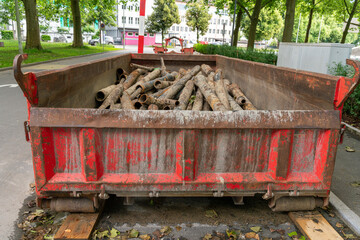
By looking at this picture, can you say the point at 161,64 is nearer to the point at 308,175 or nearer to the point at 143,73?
the point at 143,73

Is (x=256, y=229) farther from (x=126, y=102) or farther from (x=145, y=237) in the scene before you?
(x=126, y=102)

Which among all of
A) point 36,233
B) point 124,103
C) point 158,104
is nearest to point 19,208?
point 36,233

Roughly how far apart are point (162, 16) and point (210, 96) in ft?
207

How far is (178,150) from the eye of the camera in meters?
2.46

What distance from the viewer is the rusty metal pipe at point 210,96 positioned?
376 cm

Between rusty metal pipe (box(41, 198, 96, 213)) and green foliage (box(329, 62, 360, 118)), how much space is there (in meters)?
6.41

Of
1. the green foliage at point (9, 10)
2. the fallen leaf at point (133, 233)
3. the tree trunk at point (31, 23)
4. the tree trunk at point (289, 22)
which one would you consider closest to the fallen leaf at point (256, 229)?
the fallen leaf at point (133, 233)

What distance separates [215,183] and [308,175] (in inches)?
32.2

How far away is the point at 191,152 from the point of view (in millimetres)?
2439

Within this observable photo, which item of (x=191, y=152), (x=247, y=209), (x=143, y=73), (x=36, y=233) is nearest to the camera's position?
(x=191, y=152)

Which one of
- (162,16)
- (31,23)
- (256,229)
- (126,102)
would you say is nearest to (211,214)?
(256,229)

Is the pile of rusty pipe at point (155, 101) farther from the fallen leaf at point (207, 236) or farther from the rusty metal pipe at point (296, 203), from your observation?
the rusty metal pipe at point (296, 203)

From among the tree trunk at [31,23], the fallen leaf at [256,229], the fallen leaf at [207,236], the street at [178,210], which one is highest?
the tree trunk at [31,23]

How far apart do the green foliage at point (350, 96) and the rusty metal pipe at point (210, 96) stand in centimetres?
403
